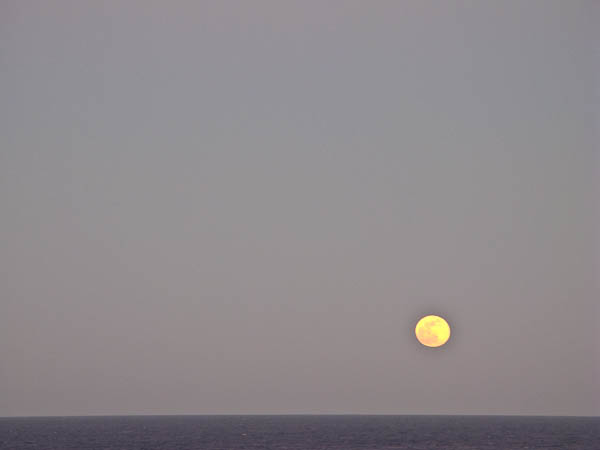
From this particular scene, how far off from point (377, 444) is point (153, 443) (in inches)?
1504

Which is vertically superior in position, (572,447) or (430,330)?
(430,330)

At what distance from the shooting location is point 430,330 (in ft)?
339

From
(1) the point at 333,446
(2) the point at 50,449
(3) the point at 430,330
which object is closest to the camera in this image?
(3) the point at 430,330

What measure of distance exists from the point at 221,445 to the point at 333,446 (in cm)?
1856

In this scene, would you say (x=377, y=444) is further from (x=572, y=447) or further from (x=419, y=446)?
(x=572, y=447)

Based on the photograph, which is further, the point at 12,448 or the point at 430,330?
the point at 12,448

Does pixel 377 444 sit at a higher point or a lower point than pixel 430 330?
lower

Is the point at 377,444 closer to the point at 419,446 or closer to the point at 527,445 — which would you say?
the point at 419,446

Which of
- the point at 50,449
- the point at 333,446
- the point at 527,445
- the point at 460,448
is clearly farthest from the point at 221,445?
the point at 527,445

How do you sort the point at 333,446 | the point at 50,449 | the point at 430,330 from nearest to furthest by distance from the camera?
the point at 430,330 < the point at 50,449 < the point at 333,446

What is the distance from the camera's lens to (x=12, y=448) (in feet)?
403

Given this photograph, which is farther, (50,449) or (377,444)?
(377,444)

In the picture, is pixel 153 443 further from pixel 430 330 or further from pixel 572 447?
pixel 572 447

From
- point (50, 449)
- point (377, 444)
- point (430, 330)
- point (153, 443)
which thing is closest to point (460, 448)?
point (377, 444)
